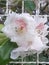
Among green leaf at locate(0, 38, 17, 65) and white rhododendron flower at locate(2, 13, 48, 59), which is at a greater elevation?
white rhododendron flower at locate(2, 13, 48, 59)

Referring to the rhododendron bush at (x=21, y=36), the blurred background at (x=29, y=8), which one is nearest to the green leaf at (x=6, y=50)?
the rhododendron bush at (x=21, y=36)

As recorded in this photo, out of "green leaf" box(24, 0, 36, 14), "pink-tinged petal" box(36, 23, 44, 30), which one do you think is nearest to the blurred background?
"green leaf" box(24, 0, 36, 14)

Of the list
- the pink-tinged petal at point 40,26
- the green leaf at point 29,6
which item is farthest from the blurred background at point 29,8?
the pink-tinged petal at point 40,26

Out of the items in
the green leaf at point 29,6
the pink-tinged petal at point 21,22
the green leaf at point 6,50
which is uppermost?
the pink-tinged petal at point 21,22

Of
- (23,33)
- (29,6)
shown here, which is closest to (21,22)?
(23,33)

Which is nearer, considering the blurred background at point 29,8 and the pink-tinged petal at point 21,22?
the pink-tinged petal at point 21,22

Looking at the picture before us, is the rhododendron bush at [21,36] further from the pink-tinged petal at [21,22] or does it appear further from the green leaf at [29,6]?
the green leaf at [29,6]

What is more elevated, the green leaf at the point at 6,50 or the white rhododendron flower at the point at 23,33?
the white rhododendron flower at the point at 23,33

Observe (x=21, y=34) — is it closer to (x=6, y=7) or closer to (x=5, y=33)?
(x=5, y=33)

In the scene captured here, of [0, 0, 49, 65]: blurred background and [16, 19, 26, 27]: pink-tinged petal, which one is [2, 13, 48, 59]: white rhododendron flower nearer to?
[16, 19, 26, 27]: pink-tinged petal

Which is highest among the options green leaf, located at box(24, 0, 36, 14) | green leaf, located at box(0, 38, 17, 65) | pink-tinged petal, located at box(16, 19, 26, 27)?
pink-tinged petal, located at box(16, 19, 26, 27)
